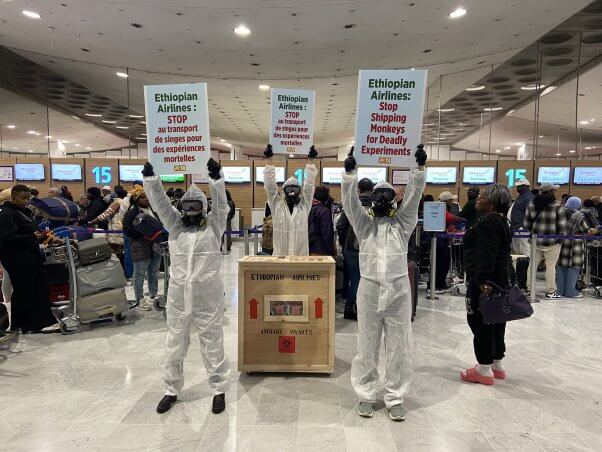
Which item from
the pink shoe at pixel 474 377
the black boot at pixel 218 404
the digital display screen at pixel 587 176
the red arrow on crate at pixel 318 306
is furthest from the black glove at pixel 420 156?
the digital display screen at pixel 587 176

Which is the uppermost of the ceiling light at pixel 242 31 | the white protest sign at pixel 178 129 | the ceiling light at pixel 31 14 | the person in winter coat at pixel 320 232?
the ceiling light at pixel 242 31

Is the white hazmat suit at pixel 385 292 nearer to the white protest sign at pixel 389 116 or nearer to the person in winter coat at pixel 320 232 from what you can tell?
the white protest sign at pixel 389 116

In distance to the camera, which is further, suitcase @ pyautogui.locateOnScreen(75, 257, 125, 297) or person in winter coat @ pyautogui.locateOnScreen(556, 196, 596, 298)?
person in winter coat @ pyautogui.locateOnScreen(556, 196, 596, 298)

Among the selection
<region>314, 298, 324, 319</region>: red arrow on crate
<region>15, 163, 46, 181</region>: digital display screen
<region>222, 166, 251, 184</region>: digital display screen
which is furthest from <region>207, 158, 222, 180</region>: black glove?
<region>15, 163, 46, 181</region>: digital display screen

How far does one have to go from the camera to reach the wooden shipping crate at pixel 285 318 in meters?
3.43

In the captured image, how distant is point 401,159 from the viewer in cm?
297

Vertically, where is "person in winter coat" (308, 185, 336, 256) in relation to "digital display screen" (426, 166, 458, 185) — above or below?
below

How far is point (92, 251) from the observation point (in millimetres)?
4777

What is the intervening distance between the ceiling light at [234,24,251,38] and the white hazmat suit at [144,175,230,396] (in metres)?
5.62

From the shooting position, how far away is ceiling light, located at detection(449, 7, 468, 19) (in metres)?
6.69

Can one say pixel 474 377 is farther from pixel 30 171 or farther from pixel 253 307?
pixel 30 171

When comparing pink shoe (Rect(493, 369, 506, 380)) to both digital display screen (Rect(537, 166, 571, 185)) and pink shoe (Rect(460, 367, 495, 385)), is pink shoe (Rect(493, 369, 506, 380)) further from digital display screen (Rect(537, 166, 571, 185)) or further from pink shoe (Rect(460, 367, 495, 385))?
digital display screen (Rect(537, 166, 571, 185))

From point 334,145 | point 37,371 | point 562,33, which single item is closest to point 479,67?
point 562,33

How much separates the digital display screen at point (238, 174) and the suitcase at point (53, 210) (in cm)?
653
